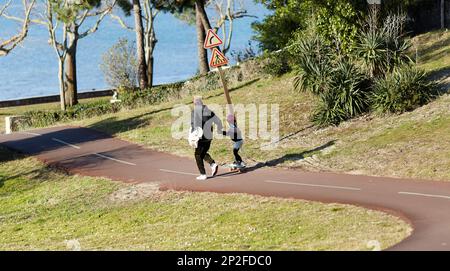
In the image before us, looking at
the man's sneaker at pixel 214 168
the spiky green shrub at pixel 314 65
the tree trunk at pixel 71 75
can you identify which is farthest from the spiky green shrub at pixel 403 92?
the tree trunk at pixel 71 75

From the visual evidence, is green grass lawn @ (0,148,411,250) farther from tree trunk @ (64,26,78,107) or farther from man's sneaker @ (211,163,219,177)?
tree trunk @ (64,26,78,107)

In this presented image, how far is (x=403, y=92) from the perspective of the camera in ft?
66.3

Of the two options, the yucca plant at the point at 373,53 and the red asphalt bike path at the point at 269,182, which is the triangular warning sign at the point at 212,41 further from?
the yucca plant at the point at 373,53

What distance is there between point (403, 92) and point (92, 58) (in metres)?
119

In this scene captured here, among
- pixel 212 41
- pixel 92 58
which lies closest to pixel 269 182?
pixel 212 41

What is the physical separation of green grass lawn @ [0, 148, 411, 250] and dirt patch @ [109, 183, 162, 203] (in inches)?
1.0

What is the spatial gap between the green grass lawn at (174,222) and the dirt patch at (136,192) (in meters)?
0.02

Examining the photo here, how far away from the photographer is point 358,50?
73.0ft

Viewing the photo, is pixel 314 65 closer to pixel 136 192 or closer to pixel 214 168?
pixel 214 168

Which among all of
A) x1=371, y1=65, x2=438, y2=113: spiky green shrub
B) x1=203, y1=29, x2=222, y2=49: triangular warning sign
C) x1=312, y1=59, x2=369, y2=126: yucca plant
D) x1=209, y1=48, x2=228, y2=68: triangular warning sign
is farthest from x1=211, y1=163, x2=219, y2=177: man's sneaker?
x1=371, y1=65, x2=438, y2=113: spiky green shrub

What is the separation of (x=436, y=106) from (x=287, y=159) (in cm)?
485
